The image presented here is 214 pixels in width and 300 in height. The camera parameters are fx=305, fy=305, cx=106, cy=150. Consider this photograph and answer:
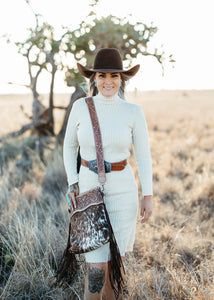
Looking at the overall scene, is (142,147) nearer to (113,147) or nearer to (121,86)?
(113,147)

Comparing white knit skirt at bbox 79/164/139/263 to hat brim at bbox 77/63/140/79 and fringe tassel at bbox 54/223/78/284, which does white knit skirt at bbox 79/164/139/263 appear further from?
hat brim at bbox 77/63/140/79

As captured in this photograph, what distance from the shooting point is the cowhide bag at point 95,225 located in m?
2.21

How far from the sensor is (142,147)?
7.93 ft

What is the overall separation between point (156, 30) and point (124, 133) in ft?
10.9

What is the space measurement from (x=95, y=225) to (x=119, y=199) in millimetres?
279

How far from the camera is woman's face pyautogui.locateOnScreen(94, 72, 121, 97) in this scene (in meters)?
2.38

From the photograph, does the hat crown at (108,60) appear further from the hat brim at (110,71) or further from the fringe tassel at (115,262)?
the fringe tassel at (115,262)

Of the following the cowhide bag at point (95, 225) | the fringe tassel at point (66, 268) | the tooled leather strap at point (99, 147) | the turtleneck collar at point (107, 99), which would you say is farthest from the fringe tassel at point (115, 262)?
the turtleneck collar at point (107, 99)

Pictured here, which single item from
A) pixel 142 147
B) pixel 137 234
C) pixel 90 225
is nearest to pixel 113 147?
pixel 142 147

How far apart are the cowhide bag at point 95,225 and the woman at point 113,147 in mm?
58

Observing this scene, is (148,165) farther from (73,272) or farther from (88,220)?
(73,272)

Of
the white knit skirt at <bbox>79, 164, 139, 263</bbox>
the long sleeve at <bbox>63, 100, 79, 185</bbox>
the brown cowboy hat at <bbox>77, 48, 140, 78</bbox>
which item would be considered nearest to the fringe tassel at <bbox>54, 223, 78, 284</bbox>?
the white knit skirt at <bbox>79, 164, 139, 263</bbox>

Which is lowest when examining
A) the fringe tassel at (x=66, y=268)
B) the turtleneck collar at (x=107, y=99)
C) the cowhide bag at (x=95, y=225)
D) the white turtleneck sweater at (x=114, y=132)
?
the fringe tassel at (x=66, y=268)

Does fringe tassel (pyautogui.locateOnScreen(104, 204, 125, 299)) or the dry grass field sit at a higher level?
fringe tassel (pyautogui.locateOnScreen(104, 204, 125, 299))
